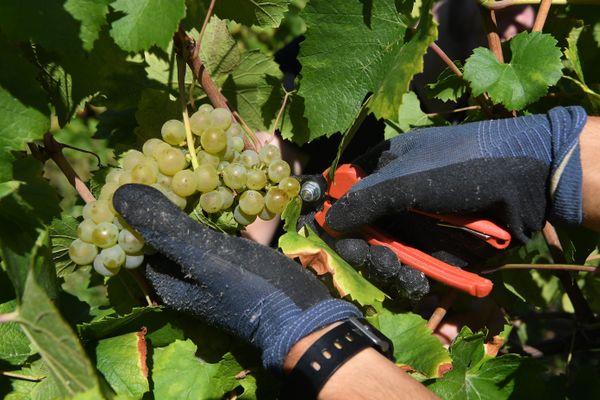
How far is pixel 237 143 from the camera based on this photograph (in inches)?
47.9

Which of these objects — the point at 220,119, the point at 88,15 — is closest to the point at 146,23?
Result: the point at 88,15

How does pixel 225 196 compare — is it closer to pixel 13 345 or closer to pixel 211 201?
pixel 211 201

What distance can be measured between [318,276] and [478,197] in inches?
13.8

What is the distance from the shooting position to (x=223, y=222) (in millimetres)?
1246

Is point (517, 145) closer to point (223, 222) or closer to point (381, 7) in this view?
point (381, 7)

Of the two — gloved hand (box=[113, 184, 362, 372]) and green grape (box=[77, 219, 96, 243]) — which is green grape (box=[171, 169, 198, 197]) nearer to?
gloved hand (box=[113, 184, 362, 372])

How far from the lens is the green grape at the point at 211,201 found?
1.15 m

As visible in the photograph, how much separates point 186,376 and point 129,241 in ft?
0.97

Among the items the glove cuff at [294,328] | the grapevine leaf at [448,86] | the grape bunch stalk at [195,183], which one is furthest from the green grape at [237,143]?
the grapevine leaf at [448,86]

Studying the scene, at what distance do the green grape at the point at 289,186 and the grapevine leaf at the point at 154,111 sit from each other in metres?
0.30

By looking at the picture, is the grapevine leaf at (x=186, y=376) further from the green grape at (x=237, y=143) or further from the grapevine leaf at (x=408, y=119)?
the grapevine leaf at (x=408, y=119)

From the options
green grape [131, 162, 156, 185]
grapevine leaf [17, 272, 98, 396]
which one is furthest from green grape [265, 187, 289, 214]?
grapevine leaf [17, 272, 98, 396]

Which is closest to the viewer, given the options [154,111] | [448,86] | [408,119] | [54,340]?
[54,340]

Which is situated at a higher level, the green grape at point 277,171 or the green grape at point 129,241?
the green grape at point 277,171
